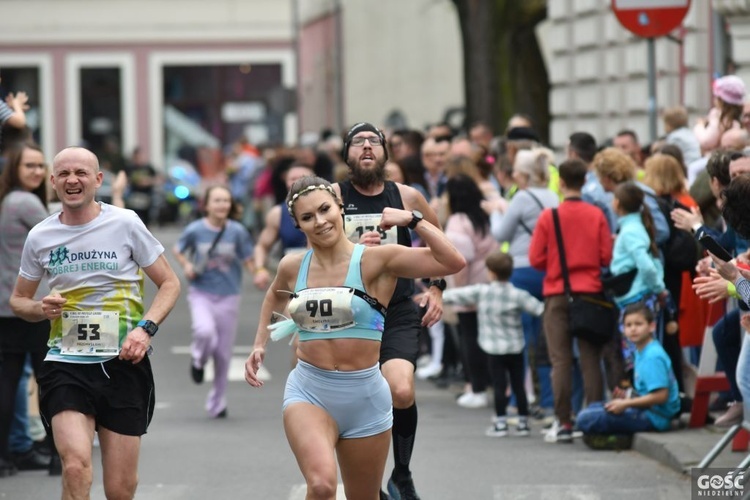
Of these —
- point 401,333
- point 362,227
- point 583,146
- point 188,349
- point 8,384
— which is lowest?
point 188,349

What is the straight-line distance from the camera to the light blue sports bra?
7.98 m

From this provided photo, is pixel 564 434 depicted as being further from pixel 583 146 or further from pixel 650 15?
pixel 650 15

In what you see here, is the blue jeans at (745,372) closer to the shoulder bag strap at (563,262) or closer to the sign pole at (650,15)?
the shoulder bag strap at (563,262)

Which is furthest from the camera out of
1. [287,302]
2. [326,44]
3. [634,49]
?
[326,44]

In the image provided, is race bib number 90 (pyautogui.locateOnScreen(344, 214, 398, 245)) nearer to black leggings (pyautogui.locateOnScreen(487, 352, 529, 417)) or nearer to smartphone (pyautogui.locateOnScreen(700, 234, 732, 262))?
smartphone (pyautogui.locateOnScreen(700, 234, 732, 262))

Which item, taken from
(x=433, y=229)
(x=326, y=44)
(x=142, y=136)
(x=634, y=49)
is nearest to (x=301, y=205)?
(x=433, y=229)

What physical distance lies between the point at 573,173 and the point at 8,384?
4.12m

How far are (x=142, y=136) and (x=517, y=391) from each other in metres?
49.4

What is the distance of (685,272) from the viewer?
13117 millimetres

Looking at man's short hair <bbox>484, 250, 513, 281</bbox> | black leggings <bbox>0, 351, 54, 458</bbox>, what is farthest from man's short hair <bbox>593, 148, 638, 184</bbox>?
black leggings <bbox>0, 351, 54, 458</bbox>

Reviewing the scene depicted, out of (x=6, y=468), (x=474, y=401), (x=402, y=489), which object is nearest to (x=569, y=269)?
(x=474, y=401)

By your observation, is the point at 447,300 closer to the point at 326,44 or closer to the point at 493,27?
the point at 493,27

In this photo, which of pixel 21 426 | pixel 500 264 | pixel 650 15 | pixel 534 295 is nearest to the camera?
pixel 21 426

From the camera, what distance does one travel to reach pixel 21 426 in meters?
12.0
